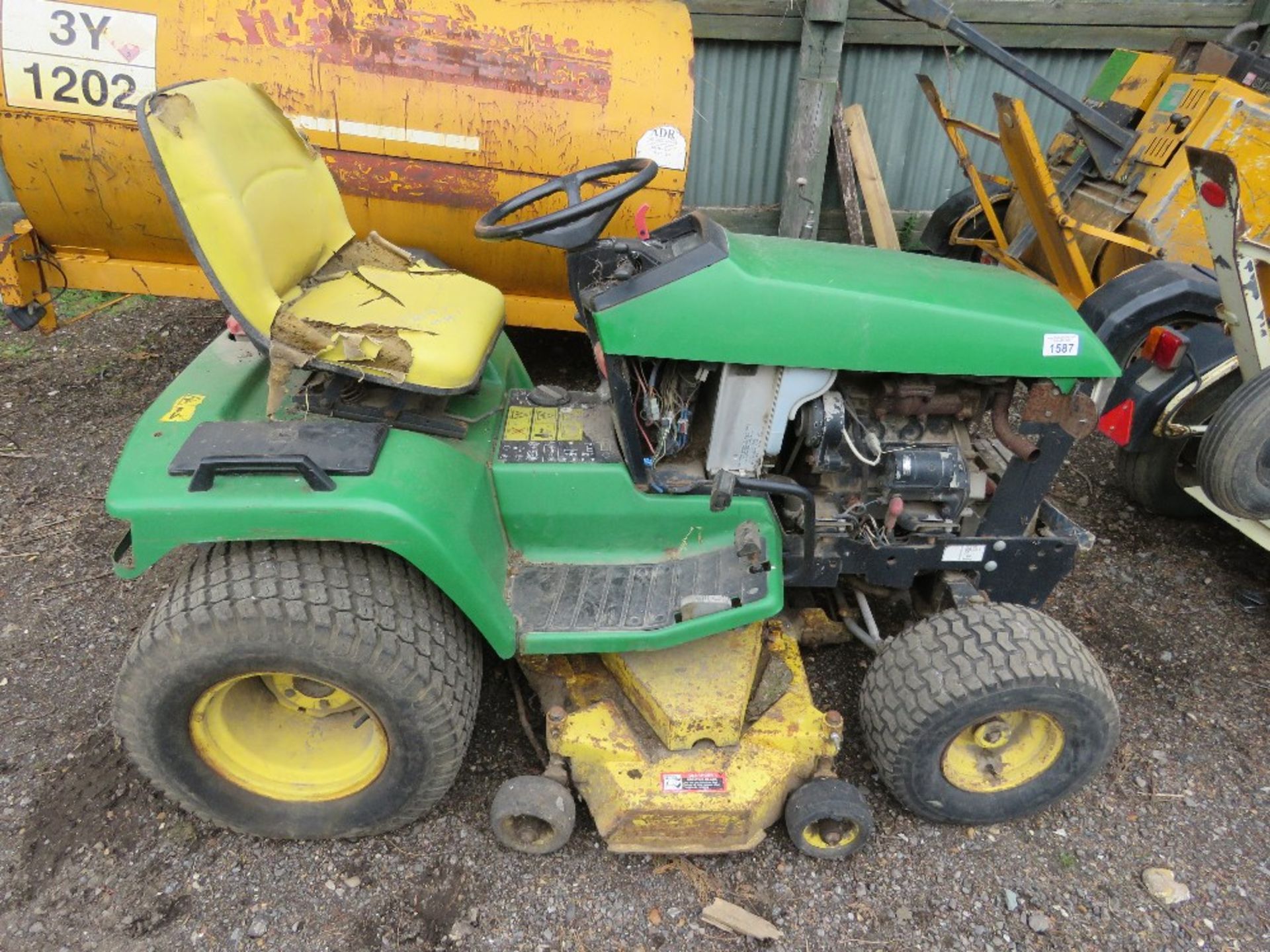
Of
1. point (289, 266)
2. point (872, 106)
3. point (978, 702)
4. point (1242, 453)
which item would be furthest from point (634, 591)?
point (872, 106)

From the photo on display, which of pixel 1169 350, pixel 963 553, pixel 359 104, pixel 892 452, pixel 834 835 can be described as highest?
pixel 359 104

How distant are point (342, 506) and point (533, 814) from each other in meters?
0.88

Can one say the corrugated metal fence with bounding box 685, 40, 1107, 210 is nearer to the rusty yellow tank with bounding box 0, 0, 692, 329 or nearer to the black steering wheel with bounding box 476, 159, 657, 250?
the rusty yellow tank with bounding box 0, 0, 692, 329

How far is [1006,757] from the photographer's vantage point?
2.27 m

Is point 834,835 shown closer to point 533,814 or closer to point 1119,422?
point 533,814

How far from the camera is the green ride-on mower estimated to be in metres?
1.93

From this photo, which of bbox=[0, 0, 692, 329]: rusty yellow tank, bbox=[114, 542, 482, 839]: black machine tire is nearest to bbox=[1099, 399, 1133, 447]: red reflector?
bbox=[0, 0, 692, 329]: rusty yellow tank

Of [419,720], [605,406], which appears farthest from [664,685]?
[605,406]

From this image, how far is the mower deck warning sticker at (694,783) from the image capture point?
2.07 metres

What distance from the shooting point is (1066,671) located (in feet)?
6.84

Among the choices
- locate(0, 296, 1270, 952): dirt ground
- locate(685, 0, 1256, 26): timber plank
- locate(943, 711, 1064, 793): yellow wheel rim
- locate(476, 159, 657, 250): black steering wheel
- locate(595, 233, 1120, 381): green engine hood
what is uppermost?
locate(685, 0, 1256, 26): timber plank

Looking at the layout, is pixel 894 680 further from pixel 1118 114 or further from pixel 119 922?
pixel 1118 114

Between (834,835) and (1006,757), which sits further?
(1006,757)

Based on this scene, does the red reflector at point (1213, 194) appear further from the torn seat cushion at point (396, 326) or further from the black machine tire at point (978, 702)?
the torn seat cushion at point (396, 326)
